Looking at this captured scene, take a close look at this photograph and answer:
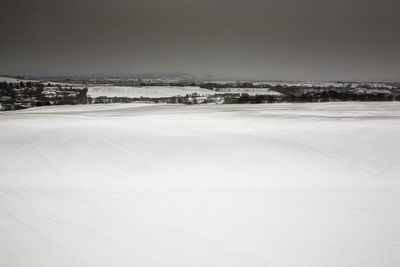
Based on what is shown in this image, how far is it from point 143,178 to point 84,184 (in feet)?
6.35

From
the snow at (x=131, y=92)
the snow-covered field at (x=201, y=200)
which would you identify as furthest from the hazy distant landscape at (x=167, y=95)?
the snow-covered field at (x=201, y=200)

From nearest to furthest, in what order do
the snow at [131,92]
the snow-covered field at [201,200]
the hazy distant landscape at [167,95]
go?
1. the snow-covered field at [201,200]
2. the hazy distant landscape at [167,95]
3. the snow at [131,92]

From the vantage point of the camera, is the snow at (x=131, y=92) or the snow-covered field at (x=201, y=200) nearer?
the snow-covered field at (x=201, y=200)

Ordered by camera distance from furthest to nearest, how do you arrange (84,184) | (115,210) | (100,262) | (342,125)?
(342,125) → (84,184) → (115,210) → (100,262)

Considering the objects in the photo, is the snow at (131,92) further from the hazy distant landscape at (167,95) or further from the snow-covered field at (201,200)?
the snow-covered field at (201,200)

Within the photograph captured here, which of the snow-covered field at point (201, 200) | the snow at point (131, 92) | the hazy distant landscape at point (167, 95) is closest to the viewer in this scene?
the snow-covered field at point (201, 200)

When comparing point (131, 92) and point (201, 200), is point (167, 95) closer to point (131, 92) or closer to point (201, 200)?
point (131, 92)

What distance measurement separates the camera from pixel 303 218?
5.99 meters

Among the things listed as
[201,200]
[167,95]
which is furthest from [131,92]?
[201,200]

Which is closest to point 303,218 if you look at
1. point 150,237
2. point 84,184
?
point 150,237

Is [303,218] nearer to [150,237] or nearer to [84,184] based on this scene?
[150,237]

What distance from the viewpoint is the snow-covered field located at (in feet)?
15.7

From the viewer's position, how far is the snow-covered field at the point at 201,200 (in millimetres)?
4785

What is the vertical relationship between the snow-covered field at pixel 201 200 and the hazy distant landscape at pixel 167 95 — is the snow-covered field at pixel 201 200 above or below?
below
